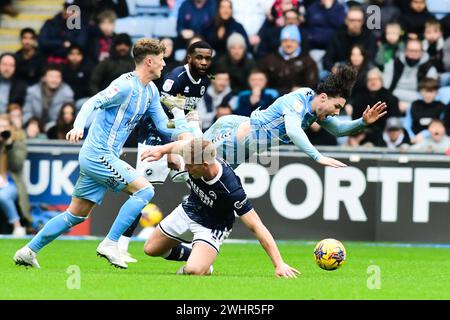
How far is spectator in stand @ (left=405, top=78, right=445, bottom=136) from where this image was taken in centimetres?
1728

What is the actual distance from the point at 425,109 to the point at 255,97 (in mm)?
2678

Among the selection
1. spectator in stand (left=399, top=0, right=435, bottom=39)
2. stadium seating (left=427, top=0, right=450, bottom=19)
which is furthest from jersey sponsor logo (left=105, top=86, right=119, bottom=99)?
stadium seating (left=427, top=0, right=450, bottom=19)

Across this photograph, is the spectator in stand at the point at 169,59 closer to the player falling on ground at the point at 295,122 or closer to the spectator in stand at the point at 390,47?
the spectator in stand at the point at 390,47

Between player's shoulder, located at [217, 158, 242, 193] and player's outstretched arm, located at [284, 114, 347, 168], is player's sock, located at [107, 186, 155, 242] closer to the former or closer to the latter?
player's shoulder, located at [217, 158, 242, 193]

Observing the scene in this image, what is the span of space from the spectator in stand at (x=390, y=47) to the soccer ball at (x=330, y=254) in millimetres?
7825

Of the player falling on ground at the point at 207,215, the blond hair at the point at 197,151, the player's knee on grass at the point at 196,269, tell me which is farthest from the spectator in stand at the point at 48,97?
the blond hair at the point at 197,151

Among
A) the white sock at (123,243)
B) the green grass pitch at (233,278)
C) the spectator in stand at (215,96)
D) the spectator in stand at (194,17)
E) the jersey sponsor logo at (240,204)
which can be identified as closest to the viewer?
the green grass pitch at (233,278)

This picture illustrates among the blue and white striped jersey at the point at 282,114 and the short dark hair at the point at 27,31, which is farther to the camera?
the short dark hair at the point at 27,31

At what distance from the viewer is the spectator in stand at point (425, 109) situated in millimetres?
17281

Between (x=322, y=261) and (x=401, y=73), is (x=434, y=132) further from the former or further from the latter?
(x=322, y=261)

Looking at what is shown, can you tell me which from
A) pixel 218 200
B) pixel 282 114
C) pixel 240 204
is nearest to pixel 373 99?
pixel 282 114

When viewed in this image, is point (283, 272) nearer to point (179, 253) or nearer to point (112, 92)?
point (179, 253)

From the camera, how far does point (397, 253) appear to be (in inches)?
571

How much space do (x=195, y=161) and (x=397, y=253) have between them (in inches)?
206
